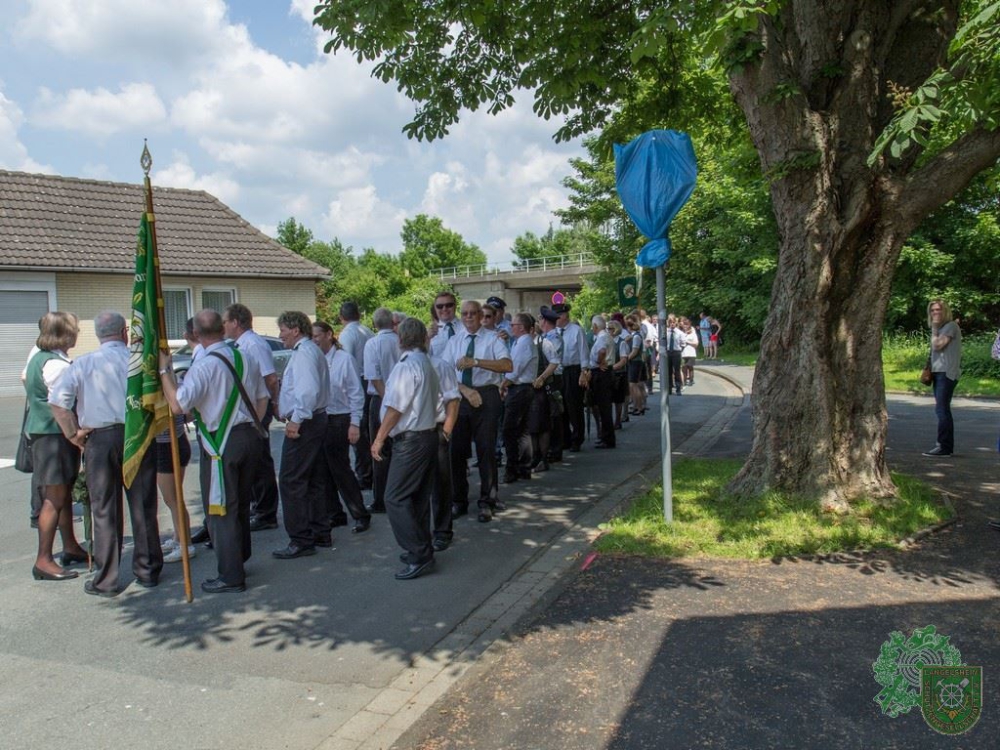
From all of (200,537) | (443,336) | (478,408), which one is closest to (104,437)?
(200,537)

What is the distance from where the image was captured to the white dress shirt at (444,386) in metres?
6.27

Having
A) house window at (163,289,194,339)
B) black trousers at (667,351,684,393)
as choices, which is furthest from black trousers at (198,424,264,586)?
house window at (163,289,194,339)

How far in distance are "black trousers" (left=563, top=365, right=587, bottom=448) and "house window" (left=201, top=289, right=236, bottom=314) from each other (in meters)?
17.1

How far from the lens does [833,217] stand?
6.58 metres

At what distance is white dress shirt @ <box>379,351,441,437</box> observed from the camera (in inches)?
231

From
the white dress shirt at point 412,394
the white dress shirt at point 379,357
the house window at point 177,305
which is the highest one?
the house window at point 177,305

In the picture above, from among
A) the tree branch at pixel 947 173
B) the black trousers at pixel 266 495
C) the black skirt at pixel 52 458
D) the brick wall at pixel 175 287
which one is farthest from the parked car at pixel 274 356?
the tree branch at pixel 947 173

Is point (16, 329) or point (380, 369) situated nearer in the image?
point (380, 369)

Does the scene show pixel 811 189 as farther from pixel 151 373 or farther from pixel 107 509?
pixel 107 509

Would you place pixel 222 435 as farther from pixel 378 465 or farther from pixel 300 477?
pixel 378 465

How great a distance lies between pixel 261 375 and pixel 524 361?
3.50 metres

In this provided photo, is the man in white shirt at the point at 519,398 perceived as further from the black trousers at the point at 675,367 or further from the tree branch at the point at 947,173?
the black trousers at the point at 675,367

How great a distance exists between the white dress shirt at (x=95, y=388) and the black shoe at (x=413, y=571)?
2.22m

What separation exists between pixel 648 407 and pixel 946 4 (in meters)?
→ 10.9
